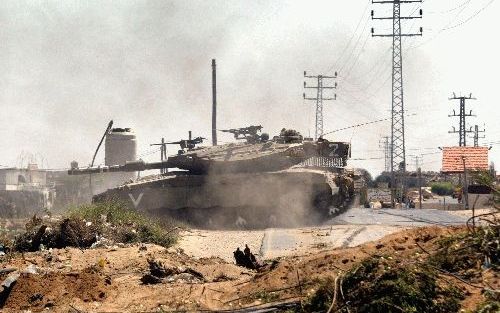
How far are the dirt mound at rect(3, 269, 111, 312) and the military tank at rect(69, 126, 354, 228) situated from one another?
1360 cm

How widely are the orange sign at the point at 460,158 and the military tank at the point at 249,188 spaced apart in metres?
15.9

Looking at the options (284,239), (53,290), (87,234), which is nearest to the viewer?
(53,290)

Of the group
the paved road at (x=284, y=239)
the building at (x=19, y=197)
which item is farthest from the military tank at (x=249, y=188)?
the building at (x=19, y=197)

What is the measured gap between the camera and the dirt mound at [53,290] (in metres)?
8.72

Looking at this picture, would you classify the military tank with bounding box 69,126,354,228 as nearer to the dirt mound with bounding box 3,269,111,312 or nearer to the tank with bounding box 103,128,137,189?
the dirt mound with bounding box 3,269,111,312

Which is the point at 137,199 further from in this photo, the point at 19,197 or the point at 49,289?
the point at 19,197

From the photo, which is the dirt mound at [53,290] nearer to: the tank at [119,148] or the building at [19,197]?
the building at [19,197]

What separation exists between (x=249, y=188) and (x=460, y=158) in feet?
68.3

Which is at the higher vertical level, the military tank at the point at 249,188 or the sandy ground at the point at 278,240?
the military tank at the point at 249,188

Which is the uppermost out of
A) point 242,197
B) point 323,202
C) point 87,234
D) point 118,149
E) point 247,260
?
point 118,149

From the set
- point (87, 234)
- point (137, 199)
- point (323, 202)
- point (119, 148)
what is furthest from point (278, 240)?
point (119, 148)

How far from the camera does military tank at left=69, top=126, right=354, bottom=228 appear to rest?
894 inches

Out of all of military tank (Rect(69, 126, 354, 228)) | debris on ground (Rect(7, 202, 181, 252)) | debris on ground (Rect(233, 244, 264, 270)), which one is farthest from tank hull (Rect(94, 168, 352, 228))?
debris on ground (Rect(233, 244, 264, 270))

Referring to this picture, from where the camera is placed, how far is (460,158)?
3875cm
